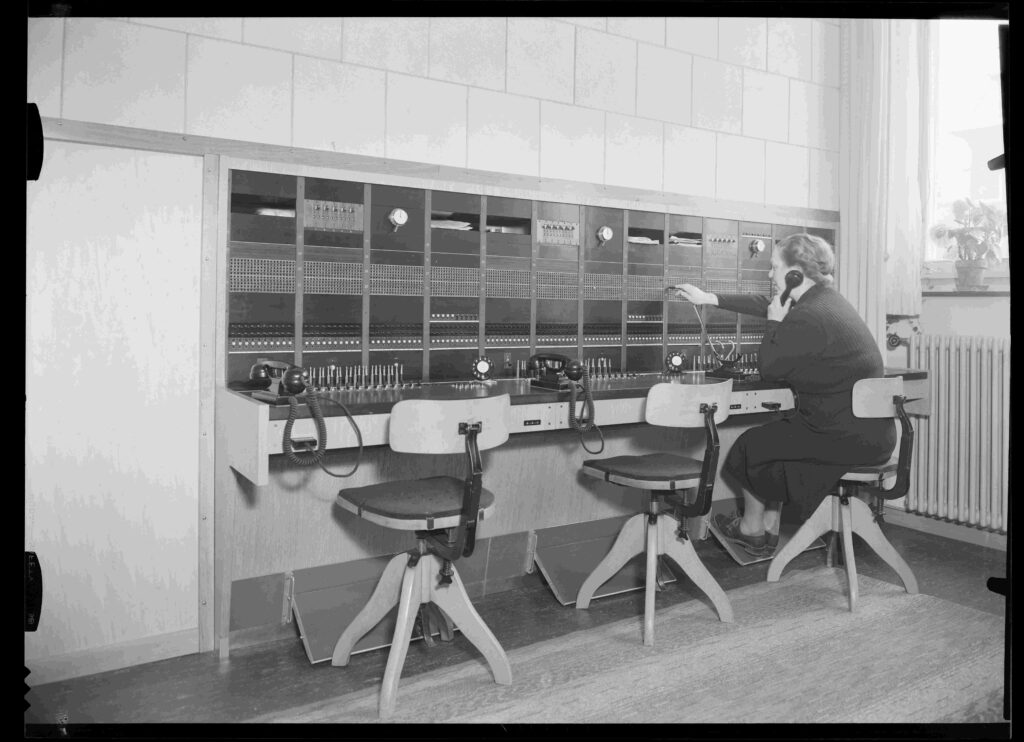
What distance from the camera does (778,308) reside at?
3805 mm

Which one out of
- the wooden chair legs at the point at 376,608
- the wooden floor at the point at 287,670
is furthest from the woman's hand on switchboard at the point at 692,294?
the wooden chair legs at the point at 376,608

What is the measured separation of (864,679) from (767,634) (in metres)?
0.37

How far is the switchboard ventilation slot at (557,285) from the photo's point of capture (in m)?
3.32

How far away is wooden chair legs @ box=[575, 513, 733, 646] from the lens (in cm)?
272

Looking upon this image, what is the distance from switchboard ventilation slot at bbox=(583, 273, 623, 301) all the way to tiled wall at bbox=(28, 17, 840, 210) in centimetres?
40

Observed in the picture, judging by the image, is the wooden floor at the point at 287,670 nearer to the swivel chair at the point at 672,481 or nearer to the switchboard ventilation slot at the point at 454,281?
the swivel chair at the point at 672,481

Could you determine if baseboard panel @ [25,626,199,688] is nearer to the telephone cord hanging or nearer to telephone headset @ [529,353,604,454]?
telephone headset @ [529,353,604,454]

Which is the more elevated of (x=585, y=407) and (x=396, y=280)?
(x=396, y=280)

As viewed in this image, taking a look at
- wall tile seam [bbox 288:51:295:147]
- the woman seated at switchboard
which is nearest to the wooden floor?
the woman seated at switchboard

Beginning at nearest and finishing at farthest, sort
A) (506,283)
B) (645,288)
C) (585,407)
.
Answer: (585,407)
(506,283)
(645,288)

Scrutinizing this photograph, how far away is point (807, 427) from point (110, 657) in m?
2.66

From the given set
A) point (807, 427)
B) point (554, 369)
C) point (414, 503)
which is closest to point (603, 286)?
point (554, 369)

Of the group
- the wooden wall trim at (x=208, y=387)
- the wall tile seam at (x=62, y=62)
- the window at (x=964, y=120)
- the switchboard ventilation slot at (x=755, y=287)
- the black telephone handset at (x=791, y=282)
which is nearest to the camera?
the wall tile seam at (x=62, y=62)

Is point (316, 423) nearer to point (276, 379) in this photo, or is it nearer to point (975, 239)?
point (276, 379)
